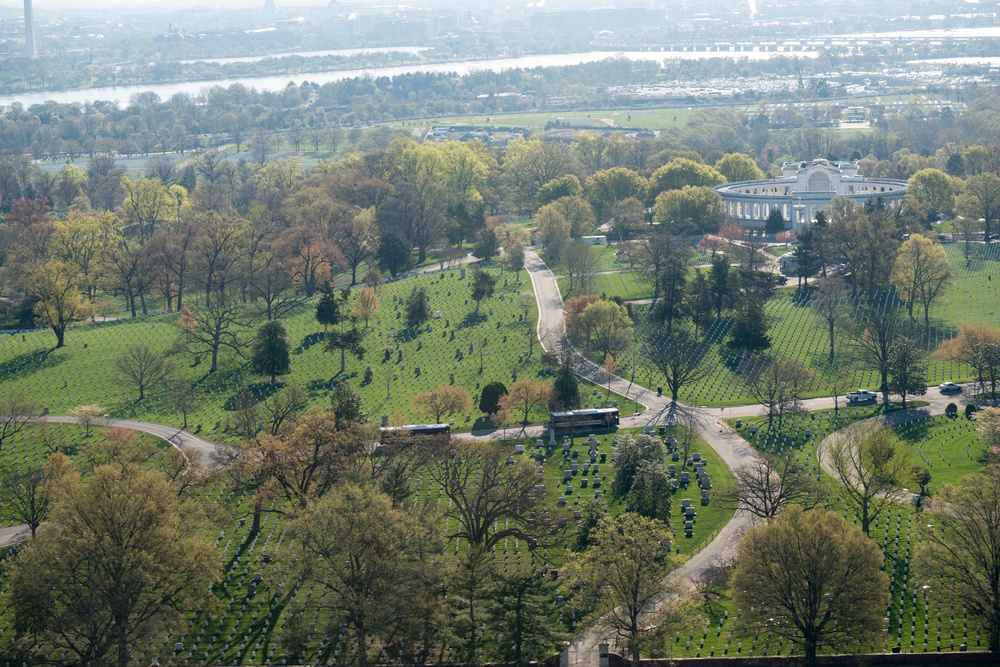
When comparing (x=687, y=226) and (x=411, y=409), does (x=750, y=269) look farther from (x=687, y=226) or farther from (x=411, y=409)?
(x=411, y=409)

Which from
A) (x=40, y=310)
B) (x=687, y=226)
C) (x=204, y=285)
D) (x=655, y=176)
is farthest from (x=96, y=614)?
(x=655, y=176)

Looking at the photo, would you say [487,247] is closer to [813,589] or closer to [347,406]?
[347,406]

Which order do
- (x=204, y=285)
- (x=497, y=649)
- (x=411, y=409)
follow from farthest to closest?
(x=204, y=285), (x=411, y=409), (x=497, y=649)

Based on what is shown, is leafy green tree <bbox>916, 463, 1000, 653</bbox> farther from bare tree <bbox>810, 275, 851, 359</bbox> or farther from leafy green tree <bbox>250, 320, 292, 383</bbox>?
leafy green tree <bbox>250, 320, 292, 383</bbox>

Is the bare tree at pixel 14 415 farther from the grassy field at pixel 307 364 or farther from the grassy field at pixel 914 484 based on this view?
the grassy field at pixel 914 484

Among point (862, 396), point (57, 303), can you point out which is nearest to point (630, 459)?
point (862, 396)

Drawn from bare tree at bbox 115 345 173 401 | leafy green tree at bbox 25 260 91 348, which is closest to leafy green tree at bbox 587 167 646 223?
leafy green tree at bbox 25 260 91 348

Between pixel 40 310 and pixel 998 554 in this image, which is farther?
pixel 40 310

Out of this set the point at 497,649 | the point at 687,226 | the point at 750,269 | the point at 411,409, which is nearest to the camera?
the point at 497,649
